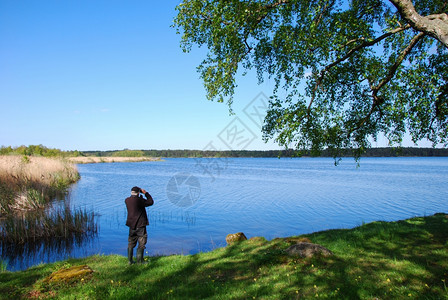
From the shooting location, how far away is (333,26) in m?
9.58

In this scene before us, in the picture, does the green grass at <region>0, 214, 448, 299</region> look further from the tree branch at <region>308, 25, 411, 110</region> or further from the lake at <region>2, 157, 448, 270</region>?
the tree branch at <region>308, 25, 411, 110</region>

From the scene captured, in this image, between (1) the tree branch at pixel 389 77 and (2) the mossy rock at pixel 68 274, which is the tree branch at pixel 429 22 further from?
(2) the mossy rock at pixel 68 274

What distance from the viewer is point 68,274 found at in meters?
6.78

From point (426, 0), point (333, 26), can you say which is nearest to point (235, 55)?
point (333, 26)

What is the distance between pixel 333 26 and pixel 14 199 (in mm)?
19563

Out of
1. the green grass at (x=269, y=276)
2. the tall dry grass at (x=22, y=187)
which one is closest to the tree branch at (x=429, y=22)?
the green grass at (x=269, y=276)

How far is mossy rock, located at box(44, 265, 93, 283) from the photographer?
6613 millimetres

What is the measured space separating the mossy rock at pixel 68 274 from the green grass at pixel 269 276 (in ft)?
0.44

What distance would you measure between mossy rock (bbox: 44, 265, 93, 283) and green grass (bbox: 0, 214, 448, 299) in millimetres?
133

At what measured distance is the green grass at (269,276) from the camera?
5.75m

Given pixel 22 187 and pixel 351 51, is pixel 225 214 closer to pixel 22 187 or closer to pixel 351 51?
pixel 22 187

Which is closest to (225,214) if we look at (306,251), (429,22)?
(306,251)

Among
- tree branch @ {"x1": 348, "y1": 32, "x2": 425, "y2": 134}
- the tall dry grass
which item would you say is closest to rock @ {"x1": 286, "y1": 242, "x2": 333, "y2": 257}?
tree branch @ {"x1": 348, "y1": 32, "x2": 425, "y2": 134}

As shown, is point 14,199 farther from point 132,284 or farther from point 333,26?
point 333,26
